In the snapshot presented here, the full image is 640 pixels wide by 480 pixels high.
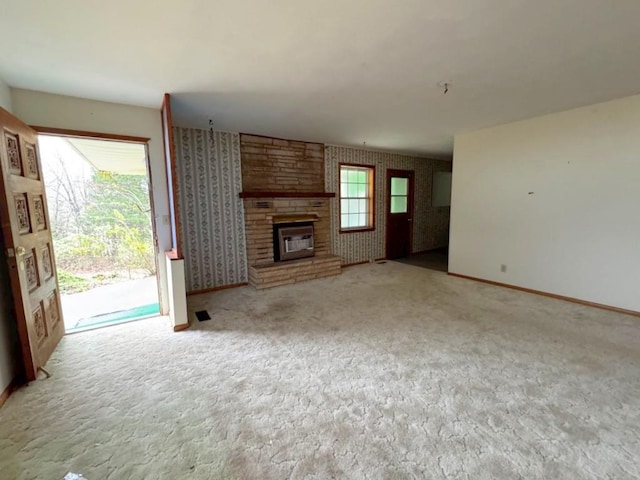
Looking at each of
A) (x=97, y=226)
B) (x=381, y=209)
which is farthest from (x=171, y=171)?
(x=381, y=209)

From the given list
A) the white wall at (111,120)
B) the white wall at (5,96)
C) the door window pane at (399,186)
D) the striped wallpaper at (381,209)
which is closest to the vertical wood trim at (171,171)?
the white wall at (111,120)

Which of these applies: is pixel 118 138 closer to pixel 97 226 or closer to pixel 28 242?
pixel 28 242

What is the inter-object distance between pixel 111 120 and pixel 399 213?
17.8ft

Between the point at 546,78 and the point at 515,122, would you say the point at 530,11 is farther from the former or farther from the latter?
the point at 515,122

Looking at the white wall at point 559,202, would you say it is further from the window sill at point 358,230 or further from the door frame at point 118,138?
the door frame at point 118,138

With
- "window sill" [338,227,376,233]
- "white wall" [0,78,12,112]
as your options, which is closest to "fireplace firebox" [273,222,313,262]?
"window sill" [338,227,376,233]

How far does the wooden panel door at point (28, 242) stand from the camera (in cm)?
204

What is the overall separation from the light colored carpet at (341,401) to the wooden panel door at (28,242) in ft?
0.90

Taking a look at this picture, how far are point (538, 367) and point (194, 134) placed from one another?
4619mm

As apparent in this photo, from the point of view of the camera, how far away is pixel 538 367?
220 cm

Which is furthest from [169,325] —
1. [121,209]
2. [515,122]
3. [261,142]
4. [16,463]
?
[515,122]

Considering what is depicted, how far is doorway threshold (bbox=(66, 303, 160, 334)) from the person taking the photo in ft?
10.4

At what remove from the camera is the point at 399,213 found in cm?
659

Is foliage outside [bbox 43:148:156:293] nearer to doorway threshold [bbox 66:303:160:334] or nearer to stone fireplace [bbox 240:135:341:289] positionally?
doorway threshold [bbox 66:303:160:334]
